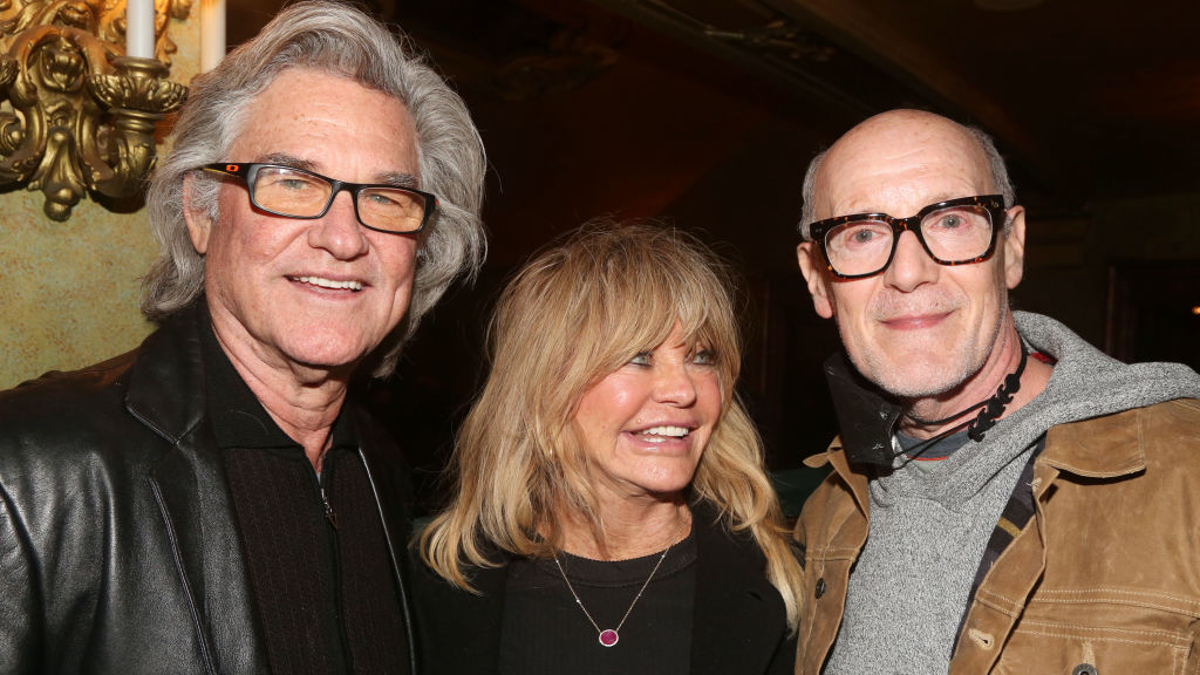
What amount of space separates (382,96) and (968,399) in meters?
1.27

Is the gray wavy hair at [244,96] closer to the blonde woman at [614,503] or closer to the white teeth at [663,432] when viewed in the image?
the blonde woman at [614,503]

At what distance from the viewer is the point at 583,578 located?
2.19 m

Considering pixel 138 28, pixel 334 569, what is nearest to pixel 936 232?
pixel 334 569

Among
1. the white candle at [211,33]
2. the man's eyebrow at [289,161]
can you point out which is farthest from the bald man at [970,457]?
the white candle at [211,33]

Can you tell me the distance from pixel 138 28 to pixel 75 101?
169 mm

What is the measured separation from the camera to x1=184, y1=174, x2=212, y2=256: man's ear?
5.66 feet

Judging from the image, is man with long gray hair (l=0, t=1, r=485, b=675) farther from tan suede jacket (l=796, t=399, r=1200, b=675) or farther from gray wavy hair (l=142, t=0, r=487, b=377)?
tan suede jacket (l=796, t=399, r=1200, b=675)

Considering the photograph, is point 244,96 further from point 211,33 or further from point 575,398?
point 575,398

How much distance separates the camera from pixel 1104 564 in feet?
4.90

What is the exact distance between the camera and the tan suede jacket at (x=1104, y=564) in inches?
56.4

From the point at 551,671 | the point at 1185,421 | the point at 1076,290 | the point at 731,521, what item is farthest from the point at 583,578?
the point at 1076,290

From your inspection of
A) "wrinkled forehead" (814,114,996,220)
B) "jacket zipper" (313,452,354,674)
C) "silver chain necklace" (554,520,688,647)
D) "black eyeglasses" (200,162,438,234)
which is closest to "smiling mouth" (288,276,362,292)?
"black eyeglasses" (200,162,438,234)

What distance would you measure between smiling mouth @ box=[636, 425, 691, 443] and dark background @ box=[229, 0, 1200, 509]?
1.74 ft

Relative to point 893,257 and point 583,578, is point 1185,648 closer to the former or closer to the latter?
point 893,257
